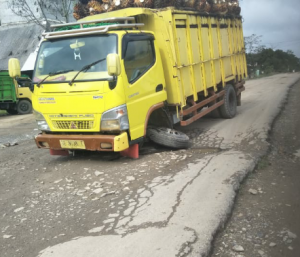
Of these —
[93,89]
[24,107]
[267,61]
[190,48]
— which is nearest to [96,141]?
[93,89]

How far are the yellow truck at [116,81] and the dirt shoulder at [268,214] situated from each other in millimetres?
1819

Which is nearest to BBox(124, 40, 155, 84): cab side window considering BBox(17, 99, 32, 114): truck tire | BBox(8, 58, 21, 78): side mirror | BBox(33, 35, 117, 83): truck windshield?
BBox(33, 35, 117, 83): truck windshield

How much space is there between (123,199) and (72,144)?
1.57 meters

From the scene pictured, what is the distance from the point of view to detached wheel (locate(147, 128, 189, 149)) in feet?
19.9

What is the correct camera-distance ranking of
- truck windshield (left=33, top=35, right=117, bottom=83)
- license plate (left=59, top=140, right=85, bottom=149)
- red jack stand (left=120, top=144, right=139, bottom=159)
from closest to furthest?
truck windshield (left=33, top=35, right=117, bottom=83) < license plate (left=59, top=140, right=85, bottom=149) < red jack stand (left=120, top=144, right=139, bottom=159)

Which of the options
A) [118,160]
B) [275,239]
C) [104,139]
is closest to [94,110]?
[104,139]

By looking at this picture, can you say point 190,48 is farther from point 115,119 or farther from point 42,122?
point 42,122

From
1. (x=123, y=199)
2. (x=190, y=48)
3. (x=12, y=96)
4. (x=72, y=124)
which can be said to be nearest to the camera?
(x=123, y=199)

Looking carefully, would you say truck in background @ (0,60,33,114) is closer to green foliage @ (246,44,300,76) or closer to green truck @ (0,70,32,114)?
green truck @ (0,70,32,114)

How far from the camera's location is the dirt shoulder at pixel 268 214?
10.4 ft

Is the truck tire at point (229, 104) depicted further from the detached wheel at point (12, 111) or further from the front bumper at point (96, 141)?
the detached wheel at point (12, 111)

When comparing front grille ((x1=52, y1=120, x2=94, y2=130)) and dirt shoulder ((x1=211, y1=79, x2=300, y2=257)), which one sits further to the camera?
front grille ((x1=52, y1=120, x2=94, y2=130))

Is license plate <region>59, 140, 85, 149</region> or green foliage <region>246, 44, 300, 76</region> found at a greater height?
green foliage <region>246, 44, 300, 76</region>

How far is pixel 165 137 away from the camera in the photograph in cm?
605
